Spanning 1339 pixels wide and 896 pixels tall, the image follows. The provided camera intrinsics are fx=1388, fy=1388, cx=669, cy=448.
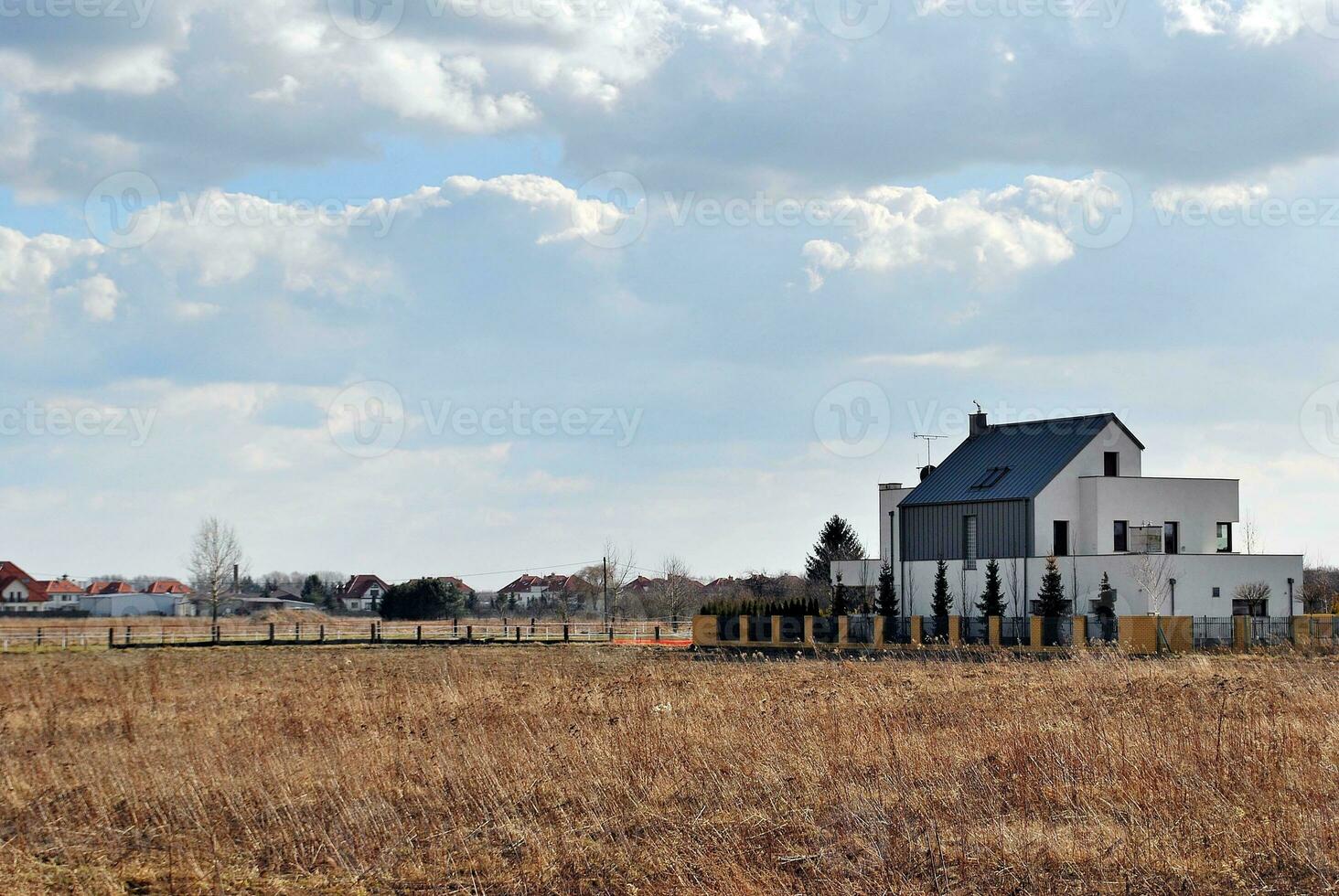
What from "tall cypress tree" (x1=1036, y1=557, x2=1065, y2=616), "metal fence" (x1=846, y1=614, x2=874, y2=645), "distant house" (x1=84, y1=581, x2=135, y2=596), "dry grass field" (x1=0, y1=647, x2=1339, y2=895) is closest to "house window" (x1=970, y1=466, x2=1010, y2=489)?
"tall cypress tree" (x1=1036, y1=557, x2=1065, y2=616)

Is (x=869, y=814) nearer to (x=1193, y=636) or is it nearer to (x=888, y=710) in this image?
(x=888, y=710)

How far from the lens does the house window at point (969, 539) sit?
2201 inches

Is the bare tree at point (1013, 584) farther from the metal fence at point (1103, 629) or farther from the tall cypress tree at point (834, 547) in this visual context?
the tall cypress tree at point (834, 547)

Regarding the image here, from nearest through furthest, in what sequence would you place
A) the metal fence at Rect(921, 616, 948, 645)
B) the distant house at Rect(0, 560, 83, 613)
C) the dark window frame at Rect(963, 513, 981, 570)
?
the metal fence at Rect(921, 616, 948, 645) < the dark window frame at Rect(963, 513, 981, 570) < the distant house at Rect(0, 560, 83, 613)

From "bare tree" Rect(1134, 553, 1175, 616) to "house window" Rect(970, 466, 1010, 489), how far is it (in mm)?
9090

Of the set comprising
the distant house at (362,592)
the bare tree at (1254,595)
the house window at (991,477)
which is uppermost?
the house window at (991,477)

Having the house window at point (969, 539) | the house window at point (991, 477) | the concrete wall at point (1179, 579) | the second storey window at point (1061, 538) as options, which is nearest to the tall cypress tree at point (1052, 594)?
the concrete wall at point (1179, 579)

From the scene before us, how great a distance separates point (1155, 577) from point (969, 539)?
9.74 meters

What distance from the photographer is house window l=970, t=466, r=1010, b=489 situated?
56.5 metres

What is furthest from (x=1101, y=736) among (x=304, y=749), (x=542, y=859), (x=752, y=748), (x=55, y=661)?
(x=55, y=661)

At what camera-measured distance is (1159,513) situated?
2068 inches

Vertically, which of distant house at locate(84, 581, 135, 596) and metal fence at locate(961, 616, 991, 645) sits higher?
metal fence at locate(961, 616, 991, 645)

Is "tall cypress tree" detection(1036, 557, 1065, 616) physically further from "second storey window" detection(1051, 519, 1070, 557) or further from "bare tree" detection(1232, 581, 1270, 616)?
"bare tree" detection(1232, 581, 1270, 616)

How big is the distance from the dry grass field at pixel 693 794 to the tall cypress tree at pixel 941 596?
35.2m
